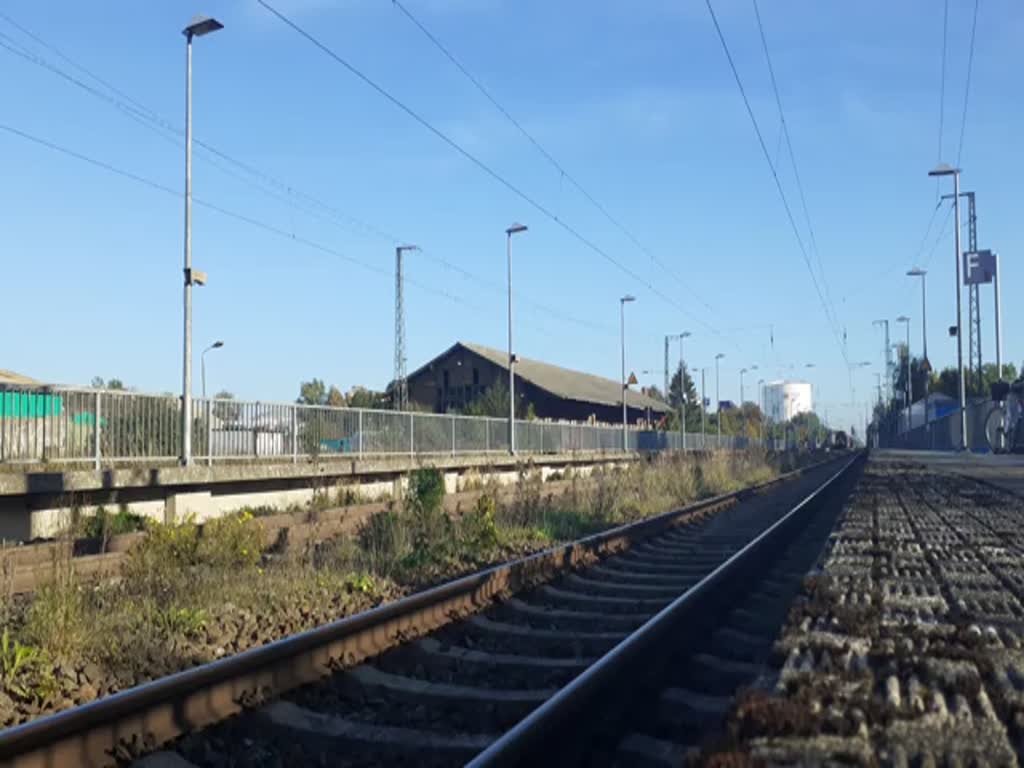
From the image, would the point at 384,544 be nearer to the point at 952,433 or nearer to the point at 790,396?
the point at 952,433

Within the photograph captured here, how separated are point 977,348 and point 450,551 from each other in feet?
190

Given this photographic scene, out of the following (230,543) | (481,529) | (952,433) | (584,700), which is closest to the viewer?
(584,700)

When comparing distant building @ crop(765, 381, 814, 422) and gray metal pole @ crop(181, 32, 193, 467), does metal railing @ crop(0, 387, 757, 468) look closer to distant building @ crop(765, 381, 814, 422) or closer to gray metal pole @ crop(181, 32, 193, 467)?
gray metal pole @ crop(181, 32, 193, 467)

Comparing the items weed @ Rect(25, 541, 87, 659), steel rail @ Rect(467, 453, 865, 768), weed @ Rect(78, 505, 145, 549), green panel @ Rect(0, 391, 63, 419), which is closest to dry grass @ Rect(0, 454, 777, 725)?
weed @ Rect(25, 541, 87, 659)

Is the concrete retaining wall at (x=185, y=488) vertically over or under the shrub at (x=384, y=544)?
over

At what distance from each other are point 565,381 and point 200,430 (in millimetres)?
56839

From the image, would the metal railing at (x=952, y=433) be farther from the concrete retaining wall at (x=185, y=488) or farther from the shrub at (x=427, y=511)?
the shrub at (x=427, y=511)

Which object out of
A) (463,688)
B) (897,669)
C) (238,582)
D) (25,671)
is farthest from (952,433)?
(25,671)

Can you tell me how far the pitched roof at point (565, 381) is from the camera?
6738 centimetres

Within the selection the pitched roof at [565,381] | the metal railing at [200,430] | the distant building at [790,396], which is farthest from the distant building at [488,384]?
the distant building at [790,396]

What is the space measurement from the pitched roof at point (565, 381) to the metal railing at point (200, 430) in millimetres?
34904

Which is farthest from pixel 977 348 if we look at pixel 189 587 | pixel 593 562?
pixel 189 587

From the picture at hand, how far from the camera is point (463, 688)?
6.71 m

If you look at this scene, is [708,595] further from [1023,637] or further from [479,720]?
[479,720]
